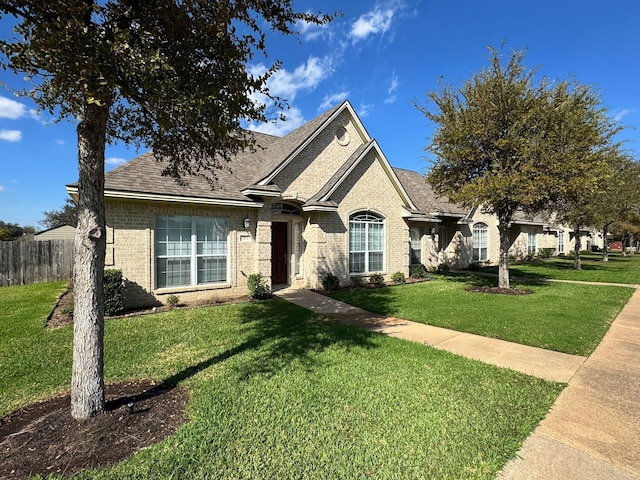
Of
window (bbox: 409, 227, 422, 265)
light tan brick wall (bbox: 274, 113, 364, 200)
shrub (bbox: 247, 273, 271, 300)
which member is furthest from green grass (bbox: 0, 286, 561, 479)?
window (bbox: 409, 227, 422, 265)

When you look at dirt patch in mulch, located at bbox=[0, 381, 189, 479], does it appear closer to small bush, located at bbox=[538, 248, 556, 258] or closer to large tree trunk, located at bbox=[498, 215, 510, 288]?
large tree trunk, located at bbox=[498, 215, 510, 288]

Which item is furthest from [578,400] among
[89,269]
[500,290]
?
[500,290]

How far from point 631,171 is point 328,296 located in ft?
72.7

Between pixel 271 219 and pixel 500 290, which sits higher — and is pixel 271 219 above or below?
above

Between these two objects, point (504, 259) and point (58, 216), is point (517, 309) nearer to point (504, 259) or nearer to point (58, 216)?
point (504, 259)

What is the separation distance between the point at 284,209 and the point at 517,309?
28.9 ft

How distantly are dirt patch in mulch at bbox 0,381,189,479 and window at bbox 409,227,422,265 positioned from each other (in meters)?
15.6

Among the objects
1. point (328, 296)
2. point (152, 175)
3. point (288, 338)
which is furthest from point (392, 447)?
point (152, 175)

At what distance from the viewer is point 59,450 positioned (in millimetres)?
3141

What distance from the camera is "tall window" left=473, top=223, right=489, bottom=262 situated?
22062 millimetres

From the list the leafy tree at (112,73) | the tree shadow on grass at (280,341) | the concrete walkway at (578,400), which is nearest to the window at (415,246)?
the concrete walkway at (578,400)

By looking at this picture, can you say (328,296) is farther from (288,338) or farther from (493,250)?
(493,250)

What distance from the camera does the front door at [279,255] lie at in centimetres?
1333

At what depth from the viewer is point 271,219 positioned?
39.6ft
